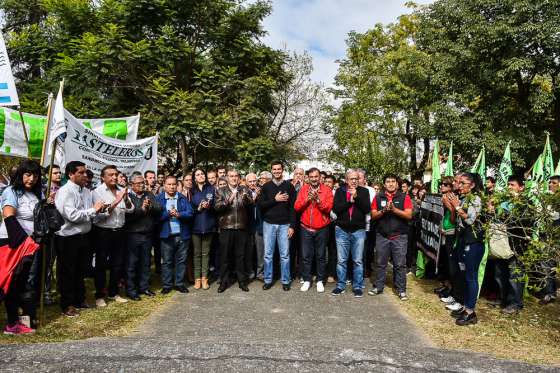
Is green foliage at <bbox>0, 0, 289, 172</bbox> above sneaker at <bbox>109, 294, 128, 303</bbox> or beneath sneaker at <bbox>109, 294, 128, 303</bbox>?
above

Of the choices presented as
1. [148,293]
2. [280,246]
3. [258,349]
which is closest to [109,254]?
[148,293]

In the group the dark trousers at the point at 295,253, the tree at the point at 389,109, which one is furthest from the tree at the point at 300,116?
the dark trousers at the point at 295,253

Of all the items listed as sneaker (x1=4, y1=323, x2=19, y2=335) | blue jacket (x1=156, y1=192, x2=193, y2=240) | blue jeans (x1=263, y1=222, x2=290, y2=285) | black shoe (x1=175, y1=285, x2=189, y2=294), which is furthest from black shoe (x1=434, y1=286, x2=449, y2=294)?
sneaker (x1=4, y1=323, x2=19, y2=335)

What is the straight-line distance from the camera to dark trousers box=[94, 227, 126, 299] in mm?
6078

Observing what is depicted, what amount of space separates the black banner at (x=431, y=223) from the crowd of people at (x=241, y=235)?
0.34m

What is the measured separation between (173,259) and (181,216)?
73 cm

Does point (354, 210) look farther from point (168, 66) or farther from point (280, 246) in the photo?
point (168, 66)

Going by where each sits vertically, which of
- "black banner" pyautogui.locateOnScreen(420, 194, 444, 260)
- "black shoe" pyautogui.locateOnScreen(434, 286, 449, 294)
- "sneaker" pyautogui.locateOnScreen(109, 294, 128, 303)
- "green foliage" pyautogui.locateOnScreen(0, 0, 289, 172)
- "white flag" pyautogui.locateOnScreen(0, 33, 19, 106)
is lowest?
"black shoe" pyautogui.locateOnScreen(434, 286, 449, 294)

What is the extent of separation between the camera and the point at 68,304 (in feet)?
18.5

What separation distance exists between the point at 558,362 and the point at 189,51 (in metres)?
14.0

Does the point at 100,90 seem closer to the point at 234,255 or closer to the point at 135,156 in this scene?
the point at 135,156

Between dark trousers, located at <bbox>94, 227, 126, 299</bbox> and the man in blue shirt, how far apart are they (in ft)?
2.41

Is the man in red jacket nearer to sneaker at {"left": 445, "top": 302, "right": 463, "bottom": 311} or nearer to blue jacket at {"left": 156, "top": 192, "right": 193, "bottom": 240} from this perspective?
blue jacket at {"left": 156, "top": 192, "right": 193, "bottom": 240}

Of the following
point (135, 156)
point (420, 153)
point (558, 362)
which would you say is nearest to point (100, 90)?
point (135, 156)
